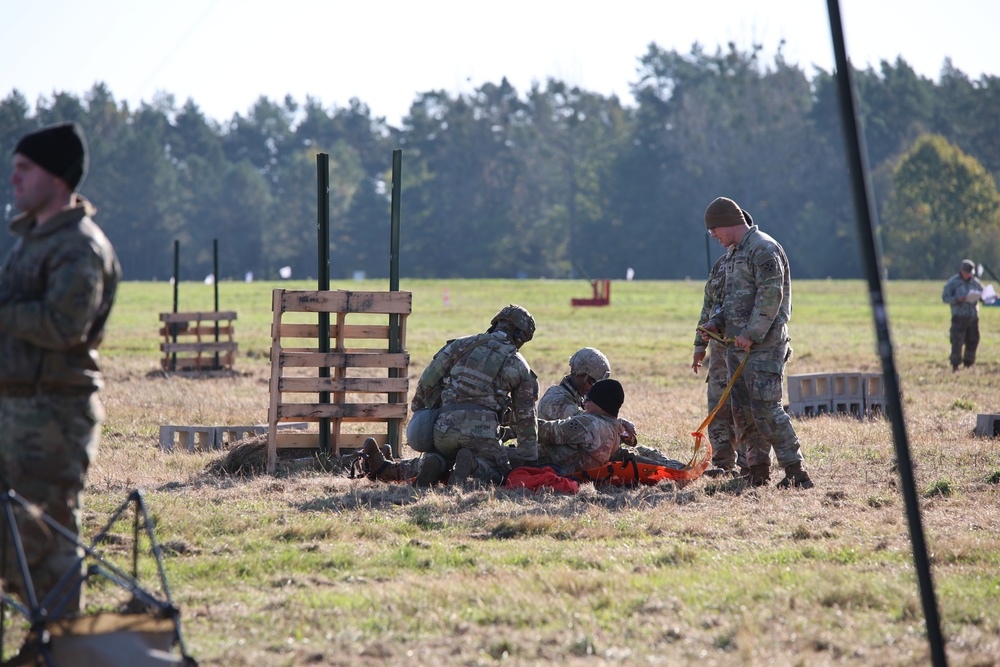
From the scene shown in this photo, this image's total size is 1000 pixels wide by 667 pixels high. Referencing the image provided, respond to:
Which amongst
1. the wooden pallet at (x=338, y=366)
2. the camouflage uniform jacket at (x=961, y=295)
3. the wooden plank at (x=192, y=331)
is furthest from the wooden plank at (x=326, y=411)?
the camouflage uniform jacket at (x=961, y=295)

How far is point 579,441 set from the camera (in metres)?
10.2

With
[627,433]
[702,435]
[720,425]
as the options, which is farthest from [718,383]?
[627,433]

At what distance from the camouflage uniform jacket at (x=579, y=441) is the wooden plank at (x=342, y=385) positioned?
171 cm

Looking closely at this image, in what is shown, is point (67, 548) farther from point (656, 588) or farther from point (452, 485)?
point (452, 485)

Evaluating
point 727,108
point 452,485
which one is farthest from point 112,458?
point 727,108

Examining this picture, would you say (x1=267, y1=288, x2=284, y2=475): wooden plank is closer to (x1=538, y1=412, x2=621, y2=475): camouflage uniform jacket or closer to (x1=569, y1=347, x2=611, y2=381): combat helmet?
(x1=538, y1=412, x2=621, y2=475): camouflage uniform jacket

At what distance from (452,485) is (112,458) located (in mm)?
3870

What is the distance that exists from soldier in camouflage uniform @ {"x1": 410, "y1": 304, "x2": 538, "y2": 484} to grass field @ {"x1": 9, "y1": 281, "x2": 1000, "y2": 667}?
522mm

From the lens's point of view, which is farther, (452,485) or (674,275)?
(674,275)

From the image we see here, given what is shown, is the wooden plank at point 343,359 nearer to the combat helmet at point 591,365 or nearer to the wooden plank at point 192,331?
the combat helmet at point 591,365

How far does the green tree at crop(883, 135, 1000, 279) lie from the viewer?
78.9 metres

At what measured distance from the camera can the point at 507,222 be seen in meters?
95.4

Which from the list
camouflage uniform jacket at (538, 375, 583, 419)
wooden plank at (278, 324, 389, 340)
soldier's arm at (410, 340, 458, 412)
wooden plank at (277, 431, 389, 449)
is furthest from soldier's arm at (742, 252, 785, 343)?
wooden plank at (277, 431, 389, 449)

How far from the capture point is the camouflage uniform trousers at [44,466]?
4938 millimetres
